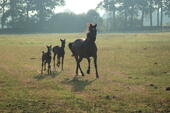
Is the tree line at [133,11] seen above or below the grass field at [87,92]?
above

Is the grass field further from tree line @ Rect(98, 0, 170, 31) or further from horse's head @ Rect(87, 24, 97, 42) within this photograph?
tree line @ Rect(98, 0, 170, 31)

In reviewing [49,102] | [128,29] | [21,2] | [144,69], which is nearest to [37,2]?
[21,2]

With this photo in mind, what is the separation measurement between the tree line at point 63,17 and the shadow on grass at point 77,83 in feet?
301

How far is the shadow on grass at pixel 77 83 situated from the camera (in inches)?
571

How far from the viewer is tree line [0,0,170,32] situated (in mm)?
112312

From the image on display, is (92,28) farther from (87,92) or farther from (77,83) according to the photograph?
(87,92)

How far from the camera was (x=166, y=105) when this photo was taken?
36.0 ft

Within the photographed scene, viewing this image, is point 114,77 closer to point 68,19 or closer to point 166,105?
point 166,105

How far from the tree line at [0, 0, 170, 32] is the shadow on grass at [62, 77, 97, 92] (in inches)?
3617

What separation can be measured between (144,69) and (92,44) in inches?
173

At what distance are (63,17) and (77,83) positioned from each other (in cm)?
10047

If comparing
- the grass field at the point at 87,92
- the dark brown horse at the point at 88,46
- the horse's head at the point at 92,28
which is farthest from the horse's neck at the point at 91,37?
the grass field at the point at 87,92

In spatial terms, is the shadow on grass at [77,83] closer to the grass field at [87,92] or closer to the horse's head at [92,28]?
the grass field at [87,92]

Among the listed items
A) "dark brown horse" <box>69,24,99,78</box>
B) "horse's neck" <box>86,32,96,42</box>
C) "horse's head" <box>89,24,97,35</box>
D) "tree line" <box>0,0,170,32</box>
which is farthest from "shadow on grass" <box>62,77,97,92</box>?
"tree line" <box>0,0,170,32</box>
